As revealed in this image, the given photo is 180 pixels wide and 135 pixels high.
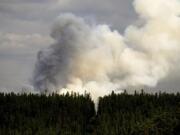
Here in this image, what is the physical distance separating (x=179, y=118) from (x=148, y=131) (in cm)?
1204

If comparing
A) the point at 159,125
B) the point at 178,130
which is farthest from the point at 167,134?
the point at 159,125

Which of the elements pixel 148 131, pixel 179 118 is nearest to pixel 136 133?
pixel 148 131

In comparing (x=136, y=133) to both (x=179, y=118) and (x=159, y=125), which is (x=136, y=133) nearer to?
(x=159, y=125)

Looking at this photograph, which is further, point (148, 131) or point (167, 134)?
point (148, 131)

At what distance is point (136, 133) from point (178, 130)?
84.1 ft

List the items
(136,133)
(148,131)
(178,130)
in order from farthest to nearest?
(136,133), (148,131), (178,130)

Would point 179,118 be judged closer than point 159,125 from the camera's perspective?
Yes

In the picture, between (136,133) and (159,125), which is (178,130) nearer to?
(159,125)

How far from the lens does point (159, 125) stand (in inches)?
6152

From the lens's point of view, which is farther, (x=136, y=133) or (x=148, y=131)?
(x=136, y=133)

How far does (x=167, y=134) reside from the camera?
470 feet

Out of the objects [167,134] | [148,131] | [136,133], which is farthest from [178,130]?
[136,133]

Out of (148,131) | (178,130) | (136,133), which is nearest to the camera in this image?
(178,130)

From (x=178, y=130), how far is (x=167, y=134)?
3296 mm
